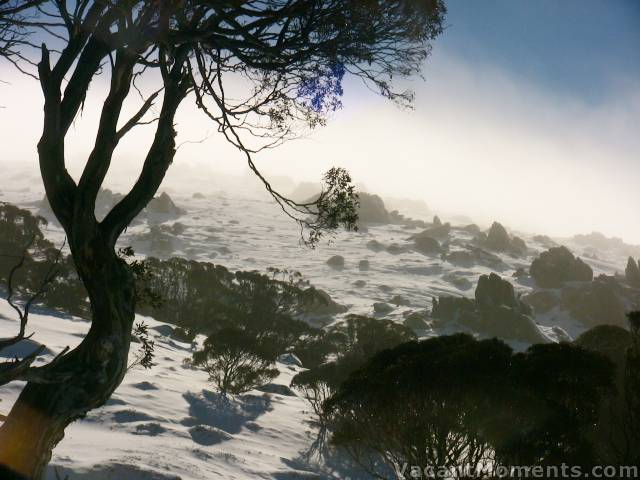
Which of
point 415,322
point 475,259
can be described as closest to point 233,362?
point 415,322

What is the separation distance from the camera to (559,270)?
94625 mm

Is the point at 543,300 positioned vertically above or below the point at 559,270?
below

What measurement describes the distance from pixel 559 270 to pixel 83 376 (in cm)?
10528

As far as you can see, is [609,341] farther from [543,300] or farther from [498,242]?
[498,242]

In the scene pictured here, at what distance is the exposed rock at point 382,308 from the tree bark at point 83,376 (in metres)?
70.4

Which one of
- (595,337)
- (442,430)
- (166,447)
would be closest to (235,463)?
(166,447)

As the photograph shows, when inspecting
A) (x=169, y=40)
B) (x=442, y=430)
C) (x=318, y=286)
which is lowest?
(x=318, y=286)

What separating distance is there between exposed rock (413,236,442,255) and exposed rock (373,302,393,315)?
48171mm

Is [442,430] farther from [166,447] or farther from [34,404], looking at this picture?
[34,404]

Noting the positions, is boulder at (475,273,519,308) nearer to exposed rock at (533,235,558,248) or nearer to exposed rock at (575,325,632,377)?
exposed rock at (575,325,632,377)

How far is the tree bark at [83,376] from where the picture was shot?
2.96 meters

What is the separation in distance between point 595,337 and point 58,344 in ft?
95.0

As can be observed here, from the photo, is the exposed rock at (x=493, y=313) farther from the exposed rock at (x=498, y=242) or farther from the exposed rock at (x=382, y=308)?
the exposed rock at (x=498, y=242)

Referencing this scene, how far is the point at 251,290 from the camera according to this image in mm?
50125
